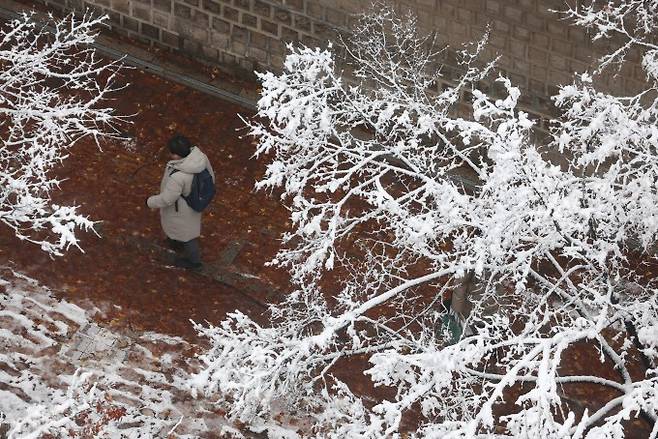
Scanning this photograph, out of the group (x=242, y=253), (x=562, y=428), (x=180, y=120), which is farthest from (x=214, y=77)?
(x=562, y=428)

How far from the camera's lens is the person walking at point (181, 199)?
10.6 metres

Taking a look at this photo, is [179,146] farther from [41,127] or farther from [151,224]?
[151,224]

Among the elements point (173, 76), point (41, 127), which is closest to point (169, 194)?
point (41, 127)

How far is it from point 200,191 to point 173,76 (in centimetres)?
404

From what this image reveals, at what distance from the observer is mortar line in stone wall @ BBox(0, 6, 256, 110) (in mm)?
14312

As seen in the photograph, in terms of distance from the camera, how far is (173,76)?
14484mm

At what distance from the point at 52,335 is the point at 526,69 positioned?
630cm

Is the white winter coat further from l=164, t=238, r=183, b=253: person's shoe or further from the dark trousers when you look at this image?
l=164, t=238, r=183, b=253: person's shoe

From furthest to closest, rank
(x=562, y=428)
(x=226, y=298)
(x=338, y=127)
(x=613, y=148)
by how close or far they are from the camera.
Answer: (x=338, y=127), (x=226, y=298), (x=613, y=148), (x=562, y=428)

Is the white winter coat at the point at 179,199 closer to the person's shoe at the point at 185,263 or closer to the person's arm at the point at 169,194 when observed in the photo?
the person's arm at the point at 169,194

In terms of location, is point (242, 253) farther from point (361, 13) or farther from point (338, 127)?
point (361, 13)

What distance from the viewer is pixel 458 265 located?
321 inches

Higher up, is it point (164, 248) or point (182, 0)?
point (182, 0)

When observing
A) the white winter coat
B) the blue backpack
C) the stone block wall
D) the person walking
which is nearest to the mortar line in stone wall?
the stone block wall
